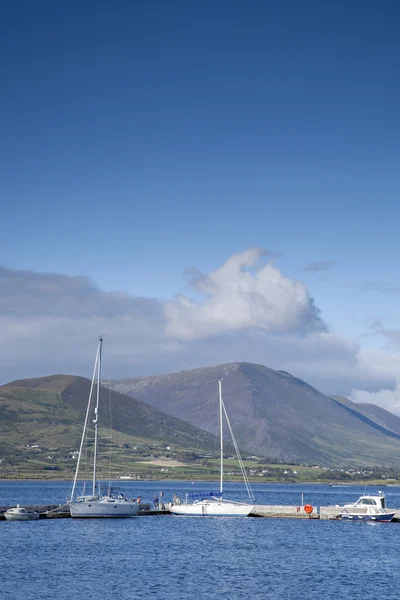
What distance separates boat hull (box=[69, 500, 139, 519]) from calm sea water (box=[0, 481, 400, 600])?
1.16 meters

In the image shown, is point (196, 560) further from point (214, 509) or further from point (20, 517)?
point (214, 509)

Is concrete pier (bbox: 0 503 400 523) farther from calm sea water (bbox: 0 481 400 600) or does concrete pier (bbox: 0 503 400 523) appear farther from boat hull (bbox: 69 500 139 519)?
boat hull (bbox: 69 500 139 519)

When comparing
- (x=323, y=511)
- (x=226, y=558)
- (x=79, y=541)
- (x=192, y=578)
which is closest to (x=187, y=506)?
(x=323, y=511)

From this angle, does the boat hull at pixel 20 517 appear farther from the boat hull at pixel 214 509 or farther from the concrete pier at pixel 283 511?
the boat hull at pixel 214 509

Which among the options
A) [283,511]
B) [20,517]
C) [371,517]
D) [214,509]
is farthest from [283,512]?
[20,517]

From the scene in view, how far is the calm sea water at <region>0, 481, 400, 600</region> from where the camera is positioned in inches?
2783

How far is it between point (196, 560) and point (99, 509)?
39.4 metres

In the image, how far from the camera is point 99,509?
411 feet

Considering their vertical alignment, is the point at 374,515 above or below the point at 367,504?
below

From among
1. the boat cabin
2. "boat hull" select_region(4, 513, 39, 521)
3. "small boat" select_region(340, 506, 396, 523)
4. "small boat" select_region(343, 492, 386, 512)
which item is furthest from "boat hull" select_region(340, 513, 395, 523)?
"boat hull" select_region(4, 513, 39, 521)

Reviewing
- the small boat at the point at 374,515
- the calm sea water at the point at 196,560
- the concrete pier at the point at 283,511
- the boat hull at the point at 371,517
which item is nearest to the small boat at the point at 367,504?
the small boat at the point at 374,515

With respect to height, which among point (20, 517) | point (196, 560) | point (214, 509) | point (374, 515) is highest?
point (214, 509)

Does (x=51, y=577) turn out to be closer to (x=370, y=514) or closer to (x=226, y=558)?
(x=226, y=558)

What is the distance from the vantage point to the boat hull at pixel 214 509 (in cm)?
13538
